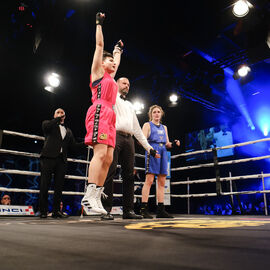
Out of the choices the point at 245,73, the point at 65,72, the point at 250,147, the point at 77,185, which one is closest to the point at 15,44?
the point at 65,72

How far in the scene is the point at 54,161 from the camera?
2.89 meters

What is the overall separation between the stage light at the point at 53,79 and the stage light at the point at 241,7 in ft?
13.0

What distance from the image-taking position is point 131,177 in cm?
248

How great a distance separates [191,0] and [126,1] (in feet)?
3.93

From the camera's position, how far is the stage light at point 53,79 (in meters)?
5.77

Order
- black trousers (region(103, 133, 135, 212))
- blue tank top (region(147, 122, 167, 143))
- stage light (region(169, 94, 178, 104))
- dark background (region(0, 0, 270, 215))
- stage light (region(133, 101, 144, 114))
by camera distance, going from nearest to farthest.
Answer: black trousers (region(103, 133, 135, 212)) → blue tank top (region(147, 122, 167, 143)) → dark background (region(0, 0, 270, 215)) → stage light (region(169, 94, 178, 104)) → stage light (region(133, 101, 144, 114))

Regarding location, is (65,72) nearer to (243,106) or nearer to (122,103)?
(122,103)

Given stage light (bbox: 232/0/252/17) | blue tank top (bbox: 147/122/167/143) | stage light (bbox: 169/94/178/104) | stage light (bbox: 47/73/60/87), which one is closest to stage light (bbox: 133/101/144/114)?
stage light (bbox: 169/94/178/104)

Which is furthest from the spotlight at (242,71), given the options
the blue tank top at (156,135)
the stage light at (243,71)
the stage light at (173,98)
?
the blue tank top at (156,135)

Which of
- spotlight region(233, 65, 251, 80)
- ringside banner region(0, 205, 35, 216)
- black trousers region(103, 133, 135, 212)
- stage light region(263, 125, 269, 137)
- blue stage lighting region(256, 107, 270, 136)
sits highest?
spotlight region(233, 65, 251, 80)

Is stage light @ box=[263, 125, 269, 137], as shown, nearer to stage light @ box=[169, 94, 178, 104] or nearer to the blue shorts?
stage light @ box=[169, 94, 178, 104]

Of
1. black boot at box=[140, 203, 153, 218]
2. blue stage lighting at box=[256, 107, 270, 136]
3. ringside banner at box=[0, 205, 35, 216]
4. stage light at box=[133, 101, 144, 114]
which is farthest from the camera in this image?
blue stage lighting at box=[256, 107, 270, 136]

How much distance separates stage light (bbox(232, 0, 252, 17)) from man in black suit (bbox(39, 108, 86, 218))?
321cm

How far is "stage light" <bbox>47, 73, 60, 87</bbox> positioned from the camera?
577 centimetres
